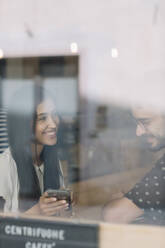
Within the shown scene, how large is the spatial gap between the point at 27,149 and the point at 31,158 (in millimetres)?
54

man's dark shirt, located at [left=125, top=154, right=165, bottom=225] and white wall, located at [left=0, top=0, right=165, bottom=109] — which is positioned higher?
white wall, located at [left=0, top=0, right=165, bottom=109]

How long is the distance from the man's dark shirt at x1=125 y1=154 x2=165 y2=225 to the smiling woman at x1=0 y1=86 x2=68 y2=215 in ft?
1.21

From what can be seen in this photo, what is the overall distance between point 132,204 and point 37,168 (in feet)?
1.60

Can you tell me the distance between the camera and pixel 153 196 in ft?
4.71

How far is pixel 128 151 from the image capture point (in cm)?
161

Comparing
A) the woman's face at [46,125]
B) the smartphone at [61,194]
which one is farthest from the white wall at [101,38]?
the smartphone at [61,194]

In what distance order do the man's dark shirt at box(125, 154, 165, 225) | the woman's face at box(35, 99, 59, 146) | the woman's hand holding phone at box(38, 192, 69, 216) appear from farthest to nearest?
the woman's face at box(35, 99, 59, 146) → the woman's hand holding phone at box(38, 192, 69, 216) → the man's dark shirt at box(125, 154, 165, 225)

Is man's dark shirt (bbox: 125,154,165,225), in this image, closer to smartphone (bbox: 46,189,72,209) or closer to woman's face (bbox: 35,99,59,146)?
smartphone (bbox: 46,189,72,209)

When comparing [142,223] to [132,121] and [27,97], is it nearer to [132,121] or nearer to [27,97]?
[132,121]

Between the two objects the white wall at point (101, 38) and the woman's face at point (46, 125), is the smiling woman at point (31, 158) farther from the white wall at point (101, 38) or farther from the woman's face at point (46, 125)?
the white wall at point (101, 38)

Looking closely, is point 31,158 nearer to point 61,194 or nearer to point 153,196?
point 61,194

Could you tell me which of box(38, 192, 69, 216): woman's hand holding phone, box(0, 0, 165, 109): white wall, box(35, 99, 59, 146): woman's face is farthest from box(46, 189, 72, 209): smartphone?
box(0, 0, 165, 109): white wall

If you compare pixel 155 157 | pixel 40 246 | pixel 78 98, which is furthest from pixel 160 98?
pixel 40 246

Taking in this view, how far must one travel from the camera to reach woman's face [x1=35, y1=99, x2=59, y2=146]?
1.65 meters
